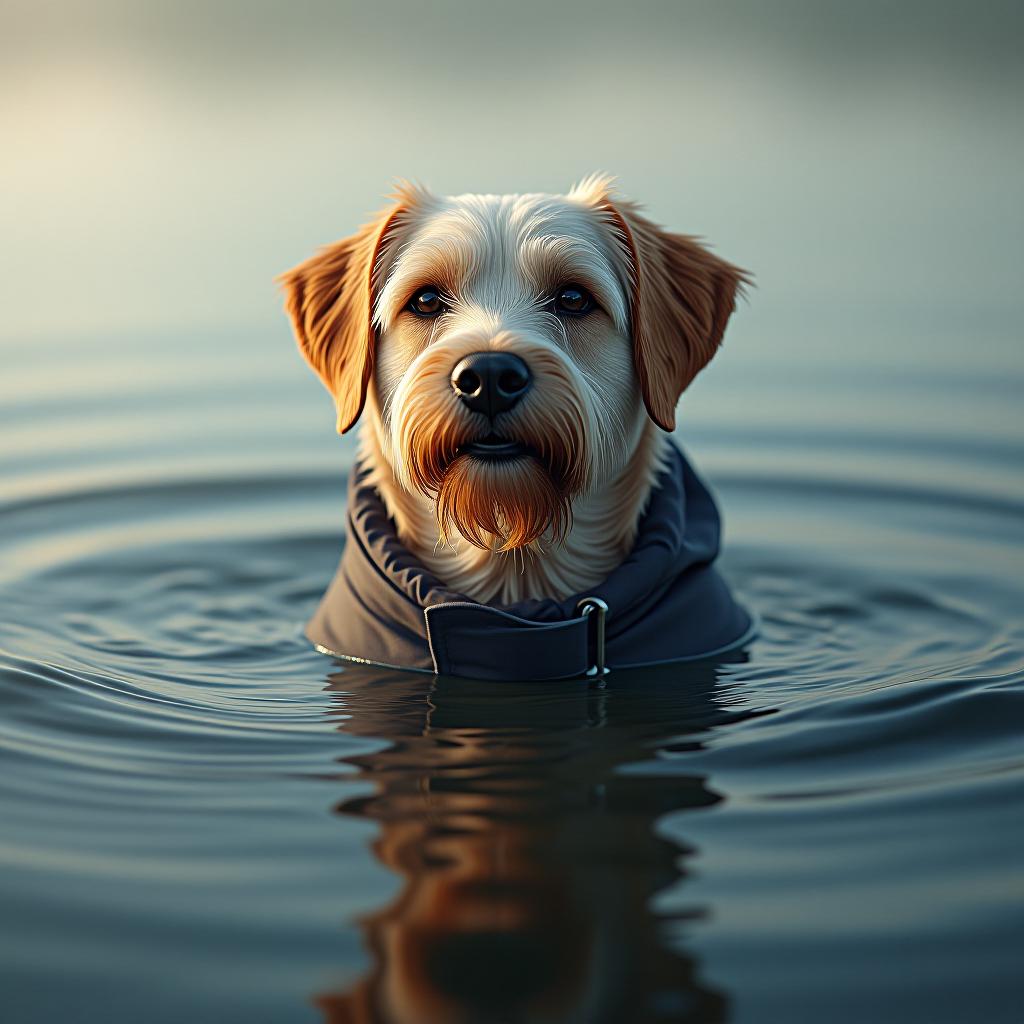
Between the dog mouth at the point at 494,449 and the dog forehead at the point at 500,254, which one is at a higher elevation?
the dog forehead at the point at 500,254

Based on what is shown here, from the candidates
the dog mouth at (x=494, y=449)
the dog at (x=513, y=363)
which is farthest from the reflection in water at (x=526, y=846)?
the dog mouth at (x=494, y=449)

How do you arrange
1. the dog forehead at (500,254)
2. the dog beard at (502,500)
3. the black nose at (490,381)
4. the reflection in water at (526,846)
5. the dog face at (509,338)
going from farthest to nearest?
1. the dog forehead at (500,254)
2. the dog beard at (502,500)
3. the dog face at (509,338)
4. the black nose at (490,381)
5. the reflection in water at (526,846)

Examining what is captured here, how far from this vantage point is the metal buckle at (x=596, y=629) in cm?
567

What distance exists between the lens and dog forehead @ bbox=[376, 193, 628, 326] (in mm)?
5367

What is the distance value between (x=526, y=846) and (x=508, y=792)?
407 millimetres

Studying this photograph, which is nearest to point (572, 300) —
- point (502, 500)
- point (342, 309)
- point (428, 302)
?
point (428, 302)

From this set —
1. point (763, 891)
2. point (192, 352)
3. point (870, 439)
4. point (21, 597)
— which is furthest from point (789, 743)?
point (192, 352)

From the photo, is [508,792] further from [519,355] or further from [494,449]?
[519,355]

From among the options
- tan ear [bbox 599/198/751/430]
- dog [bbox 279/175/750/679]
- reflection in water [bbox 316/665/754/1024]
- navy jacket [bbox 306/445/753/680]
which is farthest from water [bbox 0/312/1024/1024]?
tan ear [bbox 599/198/751/430]

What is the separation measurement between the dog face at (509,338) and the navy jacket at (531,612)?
0.89ft

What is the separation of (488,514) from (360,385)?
80cm

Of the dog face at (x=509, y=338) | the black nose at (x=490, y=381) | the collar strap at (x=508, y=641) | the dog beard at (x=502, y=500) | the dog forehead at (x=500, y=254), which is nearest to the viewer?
the black nose at (x=490, y=381)

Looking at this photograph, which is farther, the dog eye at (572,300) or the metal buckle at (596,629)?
the metal buckle at (596,629)

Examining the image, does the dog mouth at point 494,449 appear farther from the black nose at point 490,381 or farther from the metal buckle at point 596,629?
the metal buckle at point 596,629
